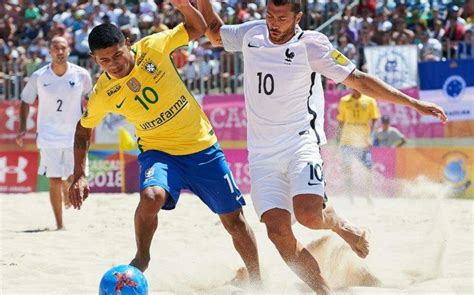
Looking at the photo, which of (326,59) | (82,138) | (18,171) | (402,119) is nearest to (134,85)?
(82,138)

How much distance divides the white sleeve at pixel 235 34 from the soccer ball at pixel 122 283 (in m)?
1.74

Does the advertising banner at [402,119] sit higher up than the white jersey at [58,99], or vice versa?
the white jersey at [58,99]

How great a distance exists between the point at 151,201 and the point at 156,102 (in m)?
0.68

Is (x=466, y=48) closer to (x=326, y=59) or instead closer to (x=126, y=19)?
(x=126, y=19)

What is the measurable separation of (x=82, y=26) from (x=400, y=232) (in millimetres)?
11129

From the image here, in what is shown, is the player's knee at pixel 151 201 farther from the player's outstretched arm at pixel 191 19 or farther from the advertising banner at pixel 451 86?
the advertising banner at pixel 451 86

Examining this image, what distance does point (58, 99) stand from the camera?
9867mm

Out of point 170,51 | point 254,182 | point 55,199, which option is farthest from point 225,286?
point 55,199

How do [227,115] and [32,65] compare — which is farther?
[32,65]

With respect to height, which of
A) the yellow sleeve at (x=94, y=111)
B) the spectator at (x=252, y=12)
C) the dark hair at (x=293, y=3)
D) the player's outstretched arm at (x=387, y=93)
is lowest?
the yellow sleeve at (x=94, y=111)

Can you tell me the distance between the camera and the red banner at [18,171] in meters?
14.9

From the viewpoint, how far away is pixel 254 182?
5.47 metres

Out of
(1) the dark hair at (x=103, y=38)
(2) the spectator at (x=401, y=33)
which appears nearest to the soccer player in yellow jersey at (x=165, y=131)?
(1) the dark hair at (x=103, y=38)

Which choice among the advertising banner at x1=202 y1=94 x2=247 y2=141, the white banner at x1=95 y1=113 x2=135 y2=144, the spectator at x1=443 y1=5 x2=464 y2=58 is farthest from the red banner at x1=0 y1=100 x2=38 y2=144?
the spectator at x1=443 y1=5 x2=464 y2=58
